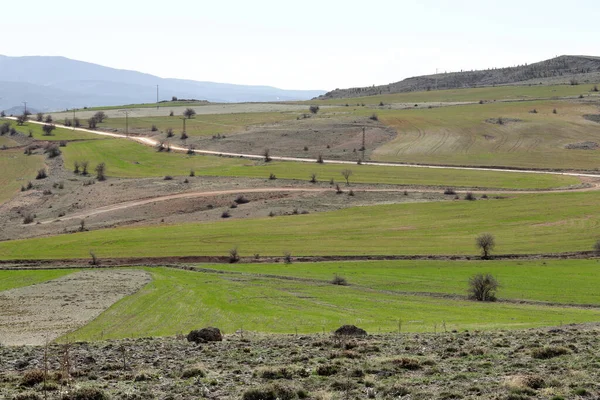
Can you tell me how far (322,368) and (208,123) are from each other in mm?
163392

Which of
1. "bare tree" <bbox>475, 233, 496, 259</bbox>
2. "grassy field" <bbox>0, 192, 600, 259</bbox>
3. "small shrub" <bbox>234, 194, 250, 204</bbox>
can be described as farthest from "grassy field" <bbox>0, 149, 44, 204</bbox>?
"bare tree" <bbox>475, 233, 496, 259</bbox>

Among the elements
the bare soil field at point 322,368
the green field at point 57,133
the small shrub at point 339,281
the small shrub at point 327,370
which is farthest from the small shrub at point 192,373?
the green field at point 57,133

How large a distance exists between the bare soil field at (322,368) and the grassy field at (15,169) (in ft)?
273

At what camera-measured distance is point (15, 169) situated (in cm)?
12812

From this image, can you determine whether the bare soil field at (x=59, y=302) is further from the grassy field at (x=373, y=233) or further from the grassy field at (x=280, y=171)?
the grassy field at (x=280, y=171)

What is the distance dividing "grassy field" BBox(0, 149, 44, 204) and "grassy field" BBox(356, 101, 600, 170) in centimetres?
5834

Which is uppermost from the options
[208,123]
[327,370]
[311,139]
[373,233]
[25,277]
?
[208,123]

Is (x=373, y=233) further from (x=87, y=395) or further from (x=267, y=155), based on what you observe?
(x=267, y=155)

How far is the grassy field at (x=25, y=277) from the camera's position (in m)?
54.1

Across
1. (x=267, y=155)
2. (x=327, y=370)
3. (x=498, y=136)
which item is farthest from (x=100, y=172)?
(x=327, y=370)

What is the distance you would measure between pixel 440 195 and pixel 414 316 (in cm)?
5673

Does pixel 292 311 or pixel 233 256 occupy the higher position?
pixel 292 311

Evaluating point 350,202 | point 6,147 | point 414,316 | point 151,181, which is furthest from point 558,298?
point 6,147

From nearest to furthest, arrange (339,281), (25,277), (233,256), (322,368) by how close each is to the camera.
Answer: (322,368) < (339,281) < (25,277) < (233,256)
